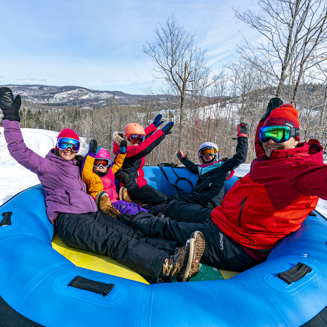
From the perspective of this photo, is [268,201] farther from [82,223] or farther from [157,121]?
[157,121]

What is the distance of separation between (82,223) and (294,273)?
1.81m

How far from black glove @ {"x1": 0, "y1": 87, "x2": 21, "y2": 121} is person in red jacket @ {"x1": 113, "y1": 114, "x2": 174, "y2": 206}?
4.78 feet

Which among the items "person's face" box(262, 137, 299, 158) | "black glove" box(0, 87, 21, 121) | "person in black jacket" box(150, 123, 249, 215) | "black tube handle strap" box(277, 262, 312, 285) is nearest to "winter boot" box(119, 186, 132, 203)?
"person in black jacket" box(150, 123, 249, 215)

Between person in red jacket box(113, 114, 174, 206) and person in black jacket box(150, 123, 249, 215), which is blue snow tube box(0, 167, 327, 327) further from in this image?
person in red jacket box(113, 114, 174, 206)

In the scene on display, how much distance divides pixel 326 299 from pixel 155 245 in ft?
4.27

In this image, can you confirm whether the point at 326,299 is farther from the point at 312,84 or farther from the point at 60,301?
the point at 312,84

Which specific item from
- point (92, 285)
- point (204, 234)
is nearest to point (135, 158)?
point (204, 234)

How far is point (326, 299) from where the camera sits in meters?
1.27

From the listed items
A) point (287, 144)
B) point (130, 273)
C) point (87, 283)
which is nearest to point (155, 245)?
point (130, 273)

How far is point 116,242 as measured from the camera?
1949 millimetres

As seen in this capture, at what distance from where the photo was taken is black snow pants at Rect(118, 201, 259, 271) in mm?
1859

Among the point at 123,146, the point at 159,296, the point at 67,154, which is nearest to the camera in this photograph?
the point at 159,296

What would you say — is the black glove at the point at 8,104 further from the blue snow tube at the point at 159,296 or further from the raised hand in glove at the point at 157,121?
the raised hand in glove at the point at 157,121

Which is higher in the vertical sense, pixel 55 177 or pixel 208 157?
pixel 208 157
